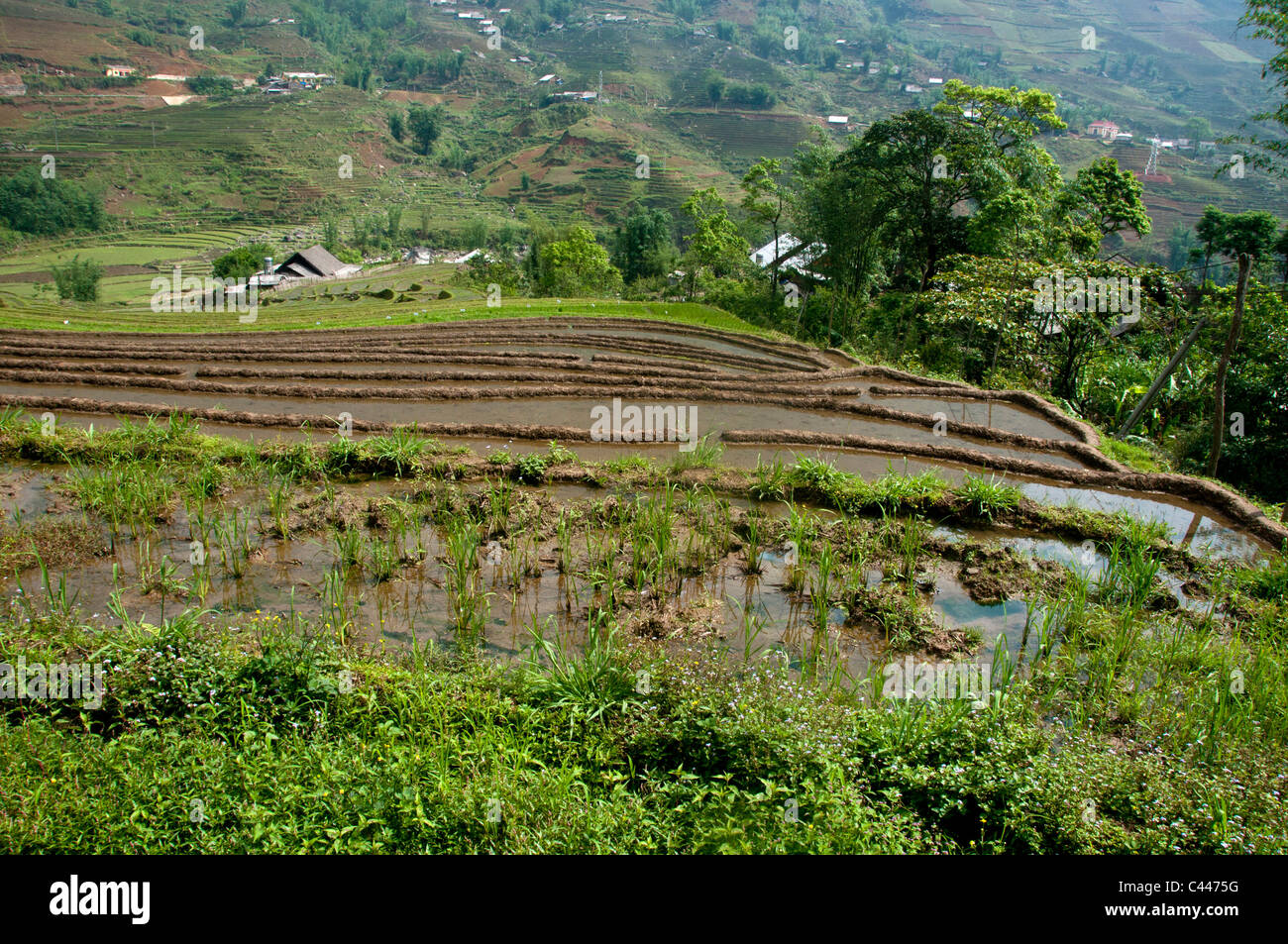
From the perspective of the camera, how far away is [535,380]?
613 inches

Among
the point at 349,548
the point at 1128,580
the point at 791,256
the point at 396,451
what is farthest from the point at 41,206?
Result: the point at 1128,580

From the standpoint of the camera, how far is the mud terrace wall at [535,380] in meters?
12.5

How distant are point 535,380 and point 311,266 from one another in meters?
53.3

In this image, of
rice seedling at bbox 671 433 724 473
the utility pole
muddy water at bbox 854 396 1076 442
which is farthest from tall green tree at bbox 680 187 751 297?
rice seedling at bbox 671 433 724 473

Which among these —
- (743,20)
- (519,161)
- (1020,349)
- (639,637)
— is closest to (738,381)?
(1020,349)

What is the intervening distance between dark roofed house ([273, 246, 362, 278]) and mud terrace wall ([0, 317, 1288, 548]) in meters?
44.8

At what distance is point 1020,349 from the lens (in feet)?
59.8

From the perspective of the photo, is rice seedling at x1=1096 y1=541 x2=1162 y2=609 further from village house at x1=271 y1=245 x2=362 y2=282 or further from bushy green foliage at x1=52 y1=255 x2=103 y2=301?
village house at x1=271 y1=245 x2=362 y2=282

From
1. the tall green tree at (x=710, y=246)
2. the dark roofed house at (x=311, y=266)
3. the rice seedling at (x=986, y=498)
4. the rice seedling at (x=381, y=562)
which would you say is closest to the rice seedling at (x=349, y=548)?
the rice seedling at (x=381, y=562)

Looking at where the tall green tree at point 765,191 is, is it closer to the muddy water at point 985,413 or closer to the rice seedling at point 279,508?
the muddy water at point 985,413

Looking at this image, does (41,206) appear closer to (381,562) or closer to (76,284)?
(76,284)

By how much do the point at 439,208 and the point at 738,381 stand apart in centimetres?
8879
